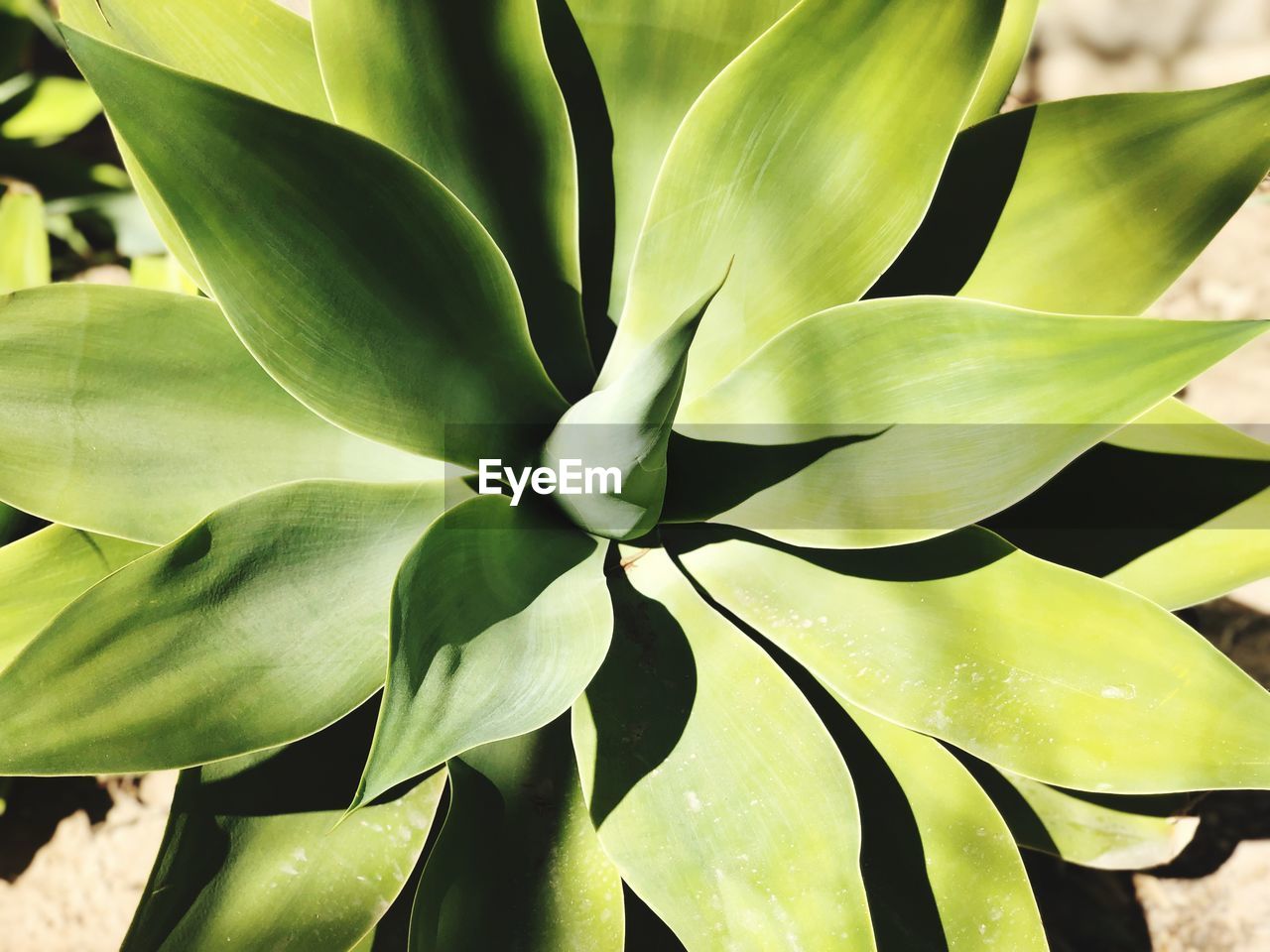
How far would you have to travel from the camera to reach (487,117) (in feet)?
3.12

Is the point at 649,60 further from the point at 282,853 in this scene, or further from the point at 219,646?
the point at 282,853

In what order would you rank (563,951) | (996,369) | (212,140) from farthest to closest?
1. (563,951)
2. (996,369)
3. (212,140)

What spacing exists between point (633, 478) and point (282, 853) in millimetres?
540

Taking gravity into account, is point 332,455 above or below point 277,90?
Answer: below

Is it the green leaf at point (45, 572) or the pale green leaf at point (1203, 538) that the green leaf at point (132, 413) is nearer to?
the green leaf at point (45, 572)

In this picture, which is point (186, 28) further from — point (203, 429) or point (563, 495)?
point (563, 495)

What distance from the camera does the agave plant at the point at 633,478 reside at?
2.59 feet

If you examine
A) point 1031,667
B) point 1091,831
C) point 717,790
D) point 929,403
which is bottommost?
point 1091,831

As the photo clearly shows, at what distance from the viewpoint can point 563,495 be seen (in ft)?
3.07

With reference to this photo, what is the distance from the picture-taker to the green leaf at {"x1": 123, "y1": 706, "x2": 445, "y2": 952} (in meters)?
0.90

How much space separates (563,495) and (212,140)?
438 millimetres

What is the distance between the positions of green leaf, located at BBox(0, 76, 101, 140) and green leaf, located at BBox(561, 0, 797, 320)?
1.12 m

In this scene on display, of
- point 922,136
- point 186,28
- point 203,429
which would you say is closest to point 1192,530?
point 922,136

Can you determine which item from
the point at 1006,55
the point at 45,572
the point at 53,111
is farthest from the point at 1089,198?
the point at 53,111
